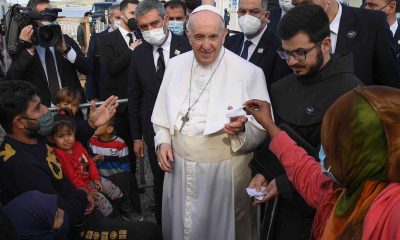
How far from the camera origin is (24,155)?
241 cm

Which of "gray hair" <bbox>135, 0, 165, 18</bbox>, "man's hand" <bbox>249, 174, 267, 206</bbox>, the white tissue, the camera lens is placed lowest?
the white tissue

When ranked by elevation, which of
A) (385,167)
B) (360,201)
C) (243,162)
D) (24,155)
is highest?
(385,167)

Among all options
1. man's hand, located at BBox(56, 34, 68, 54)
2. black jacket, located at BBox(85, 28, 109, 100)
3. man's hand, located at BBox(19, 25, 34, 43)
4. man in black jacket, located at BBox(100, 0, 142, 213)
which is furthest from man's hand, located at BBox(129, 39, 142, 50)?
man's hand, located at BBox(19, 25, 34, 43)

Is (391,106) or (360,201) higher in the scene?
(391,106)

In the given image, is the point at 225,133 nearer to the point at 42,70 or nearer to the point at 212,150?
the point at 212,150

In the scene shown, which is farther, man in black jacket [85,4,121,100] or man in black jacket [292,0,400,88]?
A: man in black jacket [85,4,121,100]

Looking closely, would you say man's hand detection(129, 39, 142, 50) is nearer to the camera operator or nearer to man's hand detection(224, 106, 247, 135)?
the camera operator

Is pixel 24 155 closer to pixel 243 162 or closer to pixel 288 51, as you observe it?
pixel 243 162

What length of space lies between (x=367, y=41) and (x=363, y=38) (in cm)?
4

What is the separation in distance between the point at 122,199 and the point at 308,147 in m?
2.15

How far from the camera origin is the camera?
3832 millimetres

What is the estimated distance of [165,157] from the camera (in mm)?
2852

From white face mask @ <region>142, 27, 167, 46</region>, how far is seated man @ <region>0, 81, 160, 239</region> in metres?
1.24

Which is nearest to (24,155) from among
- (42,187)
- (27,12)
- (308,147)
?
(42,187)
